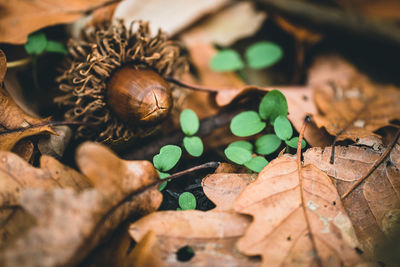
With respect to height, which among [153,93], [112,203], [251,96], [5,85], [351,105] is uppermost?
[5,85]

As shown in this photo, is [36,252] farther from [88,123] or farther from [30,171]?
[88,123]

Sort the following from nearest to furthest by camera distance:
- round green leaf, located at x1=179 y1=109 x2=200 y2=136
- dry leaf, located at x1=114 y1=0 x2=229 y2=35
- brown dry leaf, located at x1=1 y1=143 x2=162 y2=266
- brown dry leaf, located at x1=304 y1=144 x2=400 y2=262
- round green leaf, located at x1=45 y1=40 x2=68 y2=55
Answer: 1. brown dry leaf, located at x1=1 y1=143 x2=162 y2=266
2. brown dry leaf, located at x1=304 y1=144 x2=400 y2=262
3. round green leaf, located at x1=179 y1=109 x2=200 y2=136
4. round green leaf, located at x1=45 y1=40 x2=68 y2=55
5. dry leaf, located at x1=114 y1=0 x2=229 y2=35

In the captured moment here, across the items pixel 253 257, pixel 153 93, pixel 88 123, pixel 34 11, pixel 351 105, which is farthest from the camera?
pixel 351 105

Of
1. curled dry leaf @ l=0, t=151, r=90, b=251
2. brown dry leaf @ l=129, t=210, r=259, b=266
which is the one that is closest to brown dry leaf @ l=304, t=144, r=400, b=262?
brown dry leaf @ l=129, t=210, r=259, b=266

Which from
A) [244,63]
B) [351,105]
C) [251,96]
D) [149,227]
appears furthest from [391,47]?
[149,227]

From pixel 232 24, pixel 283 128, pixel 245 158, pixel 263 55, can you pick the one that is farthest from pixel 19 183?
pixel 232 24

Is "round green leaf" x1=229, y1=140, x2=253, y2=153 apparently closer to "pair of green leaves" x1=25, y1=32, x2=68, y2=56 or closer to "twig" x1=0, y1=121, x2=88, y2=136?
"twig" x1=0, y1=121, x2=88, y2=136

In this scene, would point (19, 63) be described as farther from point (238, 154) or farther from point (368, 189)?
point (368, 189)
